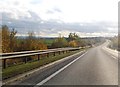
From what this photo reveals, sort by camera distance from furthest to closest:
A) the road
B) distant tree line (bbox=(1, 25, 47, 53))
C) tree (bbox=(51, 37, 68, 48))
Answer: tree (bbox=(51, 37, 68, 48)) < distant tree line (bbox=(1, 25, 47, 53)) < the road

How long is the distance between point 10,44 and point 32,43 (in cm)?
755

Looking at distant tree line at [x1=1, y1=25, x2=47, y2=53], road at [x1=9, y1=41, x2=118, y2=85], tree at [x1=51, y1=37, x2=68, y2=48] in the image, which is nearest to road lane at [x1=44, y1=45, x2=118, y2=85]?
road at [x1=9, y1=41, x2=118, y2=85]

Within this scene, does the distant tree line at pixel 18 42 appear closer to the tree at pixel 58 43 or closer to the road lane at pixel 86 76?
the tree at pixel 58 43

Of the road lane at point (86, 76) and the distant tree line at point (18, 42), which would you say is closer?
the road lane at point (86, 76)

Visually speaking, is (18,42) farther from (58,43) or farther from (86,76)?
(86,76)

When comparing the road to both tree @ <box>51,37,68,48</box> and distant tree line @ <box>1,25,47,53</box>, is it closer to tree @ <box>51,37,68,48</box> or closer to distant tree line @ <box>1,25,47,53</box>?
distant tree line @ <box>1,25,47,53</box>

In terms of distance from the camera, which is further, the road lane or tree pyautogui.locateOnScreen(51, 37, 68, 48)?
tree pyautogui.locateOnScreen(51, 37, 68, 48)

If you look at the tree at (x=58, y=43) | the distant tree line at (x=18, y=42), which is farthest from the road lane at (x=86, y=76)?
the tree at (x=58, y=43)

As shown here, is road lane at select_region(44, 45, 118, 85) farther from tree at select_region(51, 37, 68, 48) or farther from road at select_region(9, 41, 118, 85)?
tree at select_region(51, 37, 68, 48)

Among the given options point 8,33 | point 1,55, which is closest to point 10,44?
A: point 8,33

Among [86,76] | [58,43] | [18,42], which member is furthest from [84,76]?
[58,43]

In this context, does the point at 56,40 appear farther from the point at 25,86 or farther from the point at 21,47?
the point at 25,86

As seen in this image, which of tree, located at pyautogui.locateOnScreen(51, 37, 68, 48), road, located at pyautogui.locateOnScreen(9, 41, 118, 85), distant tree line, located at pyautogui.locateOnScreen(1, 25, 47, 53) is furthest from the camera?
tree, located at pyautogui.locateOnScreen(51, 37, 68, 48)

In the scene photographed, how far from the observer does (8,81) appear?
10.9 m
